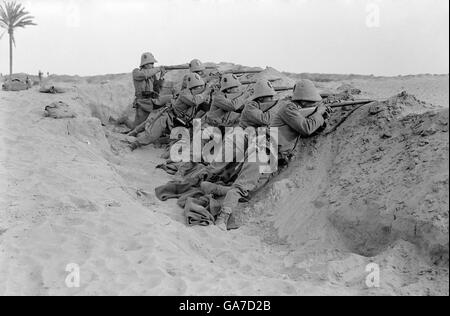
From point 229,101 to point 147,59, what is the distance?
346cm

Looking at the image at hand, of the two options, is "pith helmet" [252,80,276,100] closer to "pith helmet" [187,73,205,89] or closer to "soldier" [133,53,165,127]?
"pith helmet" [187,73,205,89]

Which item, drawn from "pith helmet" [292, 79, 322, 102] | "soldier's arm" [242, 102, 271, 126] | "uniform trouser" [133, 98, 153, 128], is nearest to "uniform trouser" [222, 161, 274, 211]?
"soldier's arm" [242, 102, 271, 126]

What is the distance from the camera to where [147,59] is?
34.7 feet

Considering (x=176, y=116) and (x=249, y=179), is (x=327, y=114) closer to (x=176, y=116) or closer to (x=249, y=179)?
(x=249, y=179)

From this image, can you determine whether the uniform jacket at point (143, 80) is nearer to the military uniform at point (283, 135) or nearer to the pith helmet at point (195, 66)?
the pith helmet at point (195, 66)

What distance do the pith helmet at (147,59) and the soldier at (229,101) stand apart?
10.2ft

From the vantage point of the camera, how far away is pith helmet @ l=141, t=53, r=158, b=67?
1054 cm

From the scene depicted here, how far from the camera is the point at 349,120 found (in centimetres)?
600

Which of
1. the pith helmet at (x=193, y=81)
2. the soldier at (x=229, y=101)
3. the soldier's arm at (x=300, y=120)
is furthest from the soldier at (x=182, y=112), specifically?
the soldier's arm at (x=300, y=120)

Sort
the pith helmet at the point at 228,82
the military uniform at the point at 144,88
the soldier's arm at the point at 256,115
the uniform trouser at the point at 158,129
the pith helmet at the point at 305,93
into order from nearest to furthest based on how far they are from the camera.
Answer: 1. the pith helmet at the point at 305,93
2. the soldier's arm at the point at 256,115
3. the pith helmet at the point at 228,82
4. the uniform trouser at the point at 158,129
5. the military uniform at the point at 144,88

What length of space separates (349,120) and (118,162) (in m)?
3.71

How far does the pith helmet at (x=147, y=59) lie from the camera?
1054cm

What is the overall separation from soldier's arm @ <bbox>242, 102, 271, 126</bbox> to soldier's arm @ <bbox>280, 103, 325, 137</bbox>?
47cm

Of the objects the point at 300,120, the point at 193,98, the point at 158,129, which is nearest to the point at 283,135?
the point at 300,120
